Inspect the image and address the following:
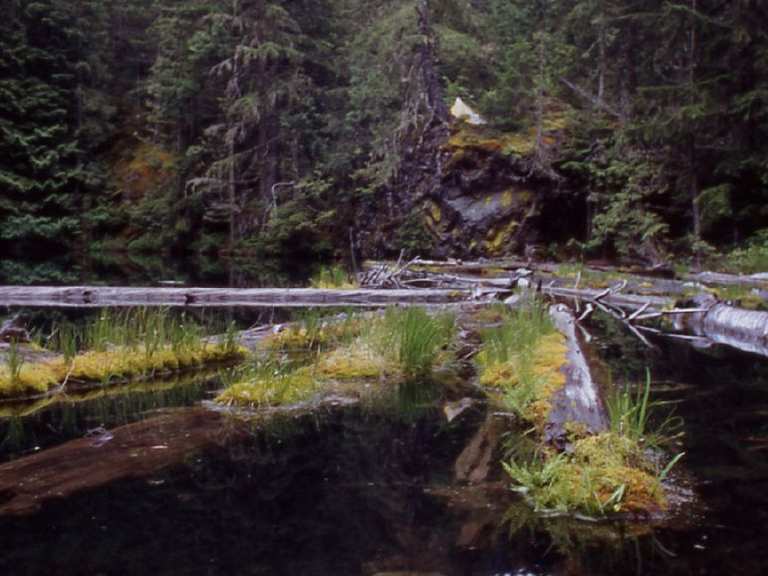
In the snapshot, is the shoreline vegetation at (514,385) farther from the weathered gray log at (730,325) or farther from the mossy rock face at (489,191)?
the mossy rock face at (489,191)

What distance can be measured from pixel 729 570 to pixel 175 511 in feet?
9.78

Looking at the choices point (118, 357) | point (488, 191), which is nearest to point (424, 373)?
point (118, 357)

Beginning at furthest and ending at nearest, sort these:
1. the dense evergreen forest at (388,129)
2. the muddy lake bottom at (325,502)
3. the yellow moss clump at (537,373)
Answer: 1. the dense evergreen forest at (388,129)
2. the yellow moss clump at (537,373)
3. the muddy lake bottom at (325,502)

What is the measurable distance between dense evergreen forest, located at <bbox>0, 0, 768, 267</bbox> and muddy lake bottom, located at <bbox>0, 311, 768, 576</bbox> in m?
11.7

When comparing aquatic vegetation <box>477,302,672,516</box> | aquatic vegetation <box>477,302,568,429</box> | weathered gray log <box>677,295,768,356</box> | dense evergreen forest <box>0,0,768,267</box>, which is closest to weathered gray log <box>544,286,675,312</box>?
weathered gray log <box>677,295,768,356</box>

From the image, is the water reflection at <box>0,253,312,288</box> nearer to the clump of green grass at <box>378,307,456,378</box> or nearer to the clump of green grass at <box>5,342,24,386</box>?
the clump of green grass at <box>378,307,456,378</box>

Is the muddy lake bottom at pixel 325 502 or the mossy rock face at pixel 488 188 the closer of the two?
the muddy lake bottom at pixel 325 502

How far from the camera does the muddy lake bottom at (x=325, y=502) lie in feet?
12.2

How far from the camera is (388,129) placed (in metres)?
25.1

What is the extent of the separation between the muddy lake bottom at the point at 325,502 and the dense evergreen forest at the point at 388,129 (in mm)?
11748

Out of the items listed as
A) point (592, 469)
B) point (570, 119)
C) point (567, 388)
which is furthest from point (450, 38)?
point (592, 469)

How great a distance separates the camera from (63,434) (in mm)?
6023

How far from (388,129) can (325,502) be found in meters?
21.5

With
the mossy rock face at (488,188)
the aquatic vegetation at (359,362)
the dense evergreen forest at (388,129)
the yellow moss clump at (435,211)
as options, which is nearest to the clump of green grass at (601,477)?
the aquatic vegetation at (359,362)
